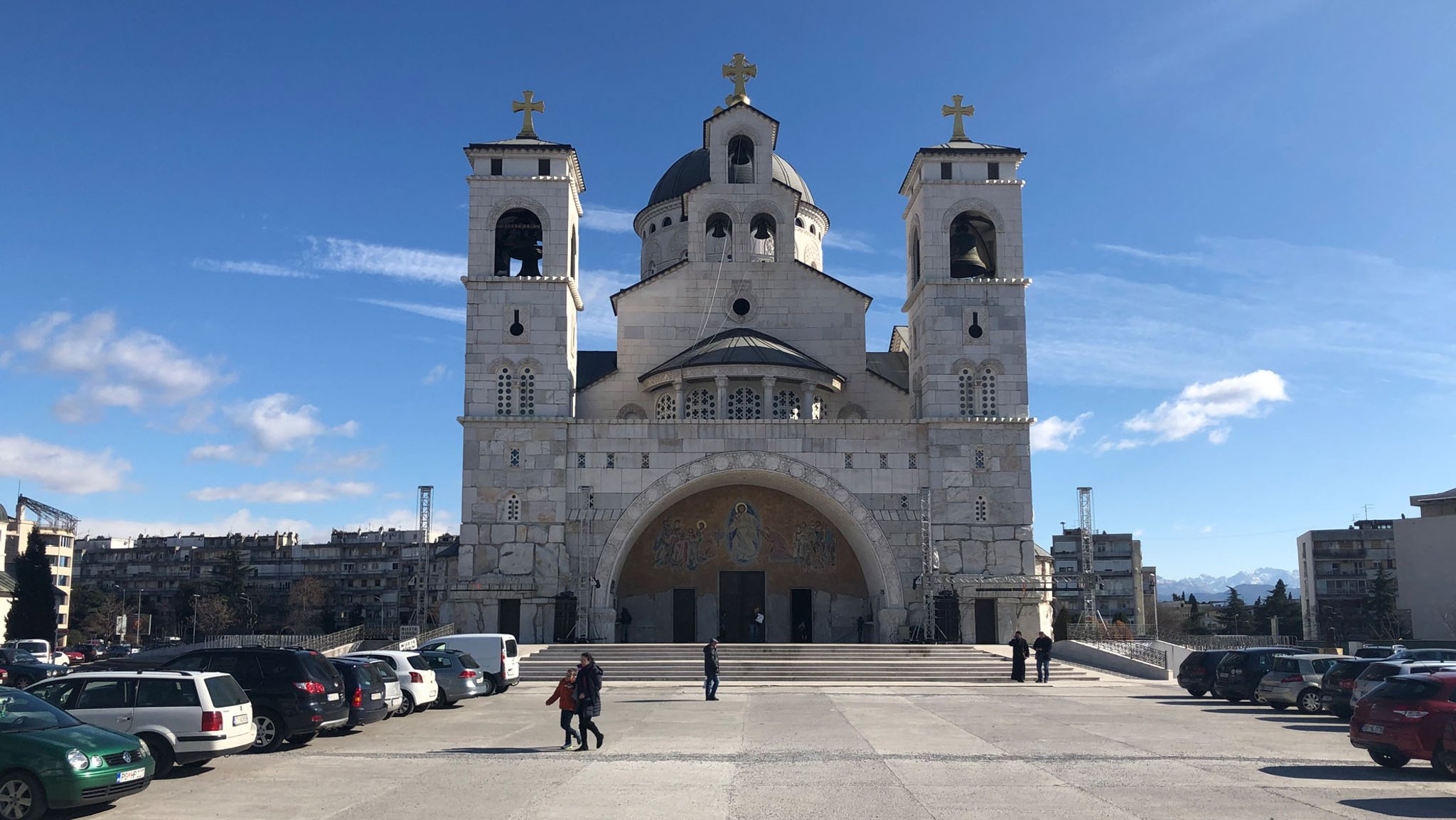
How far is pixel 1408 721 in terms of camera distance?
46.3ft

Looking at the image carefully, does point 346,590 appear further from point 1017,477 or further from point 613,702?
point 613,702

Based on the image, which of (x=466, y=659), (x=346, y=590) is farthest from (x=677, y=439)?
(x=346, y=590)

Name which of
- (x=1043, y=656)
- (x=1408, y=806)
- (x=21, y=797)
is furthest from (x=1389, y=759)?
(x=1043, y=656)

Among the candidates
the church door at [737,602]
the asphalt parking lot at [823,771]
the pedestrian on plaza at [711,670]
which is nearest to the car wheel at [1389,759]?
the asphalt parking lot at [823,771]

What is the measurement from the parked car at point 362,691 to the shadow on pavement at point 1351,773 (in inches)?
495

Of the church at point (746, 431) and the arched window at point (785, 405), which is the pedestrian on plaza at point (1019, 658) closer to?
the church at point (746, 431)

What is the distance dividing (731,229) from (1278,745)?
30828 millimetres

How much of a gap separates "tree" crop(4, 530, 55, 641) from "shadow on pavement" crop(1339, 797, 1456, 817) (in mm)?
60508

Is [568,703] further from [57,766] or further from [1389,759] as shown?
[1389,759]

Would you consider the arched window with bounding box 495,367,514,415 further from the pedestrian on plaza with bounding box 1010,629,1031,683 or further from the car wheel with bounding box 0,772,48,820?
the car wheel with bounding box 0,772,48,820

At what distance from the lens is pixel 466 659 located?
979 inches

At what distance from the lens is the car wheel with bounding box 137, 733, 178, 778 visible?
13.6m

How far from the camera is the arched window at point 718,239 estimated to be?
44.3 metres

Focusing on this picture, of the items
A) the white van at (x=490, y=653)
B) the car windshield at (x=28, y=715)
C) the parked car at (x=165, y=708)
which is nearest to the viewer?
the car windshield at (x=28, y=715)
